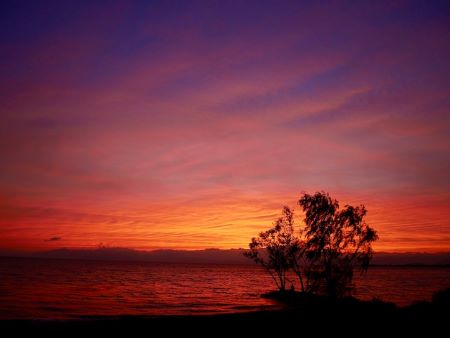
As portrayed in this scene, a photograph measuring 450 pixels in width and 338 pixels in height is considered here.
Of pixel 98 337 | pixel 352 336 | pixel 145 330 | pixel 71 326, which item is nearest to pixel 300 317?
pixel 352 336

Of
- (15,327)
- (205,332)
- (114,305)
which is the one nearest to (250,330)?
(205,332)

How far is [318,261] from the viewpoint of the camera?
157 feet

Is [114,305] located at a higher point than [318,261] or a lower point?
lower

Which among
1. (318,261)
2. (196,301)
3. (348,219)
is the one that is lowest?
(196,301)

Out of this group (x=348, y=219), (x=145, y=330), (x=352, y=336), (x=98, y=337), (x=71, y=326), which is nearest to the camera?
(x=352, y=336)

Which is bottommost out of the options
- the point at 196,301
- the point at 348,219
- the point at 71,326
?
the point at 196,301

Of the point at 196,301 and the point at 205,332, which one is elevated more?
the point at 205,332

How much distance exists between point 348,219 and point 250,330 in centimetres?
2228

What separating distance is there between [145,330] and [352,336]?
561 inches

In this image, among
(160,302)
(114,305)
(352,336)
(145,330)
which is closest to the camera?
(352,336)

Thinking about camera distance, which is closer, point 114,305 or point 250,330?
point 250,330

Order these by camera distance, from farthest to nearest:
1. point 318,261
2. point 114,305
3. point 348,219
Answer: point 114,305 → point 318,261 → point 348,219

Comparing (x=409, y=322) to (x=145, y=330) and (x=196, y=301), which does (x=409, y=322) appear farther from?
(x=196, y=301)

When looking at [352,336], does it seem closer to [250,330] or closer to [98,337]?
[250,330]
